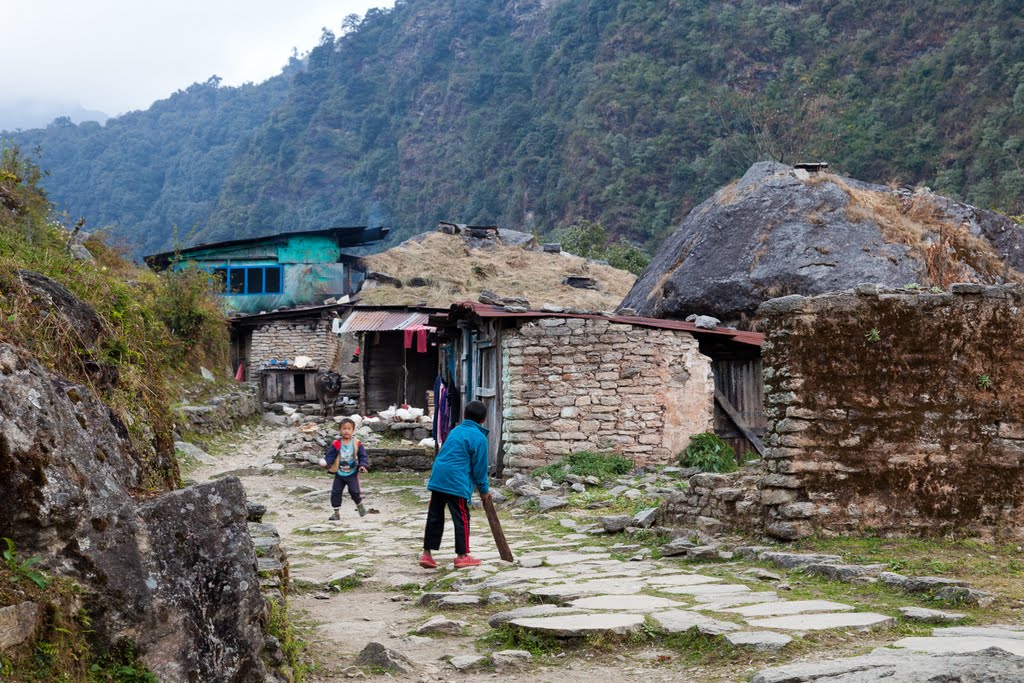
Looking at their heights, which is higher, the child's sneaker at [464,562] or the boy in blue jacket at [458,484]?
the boy in blue jacket at [458,484]

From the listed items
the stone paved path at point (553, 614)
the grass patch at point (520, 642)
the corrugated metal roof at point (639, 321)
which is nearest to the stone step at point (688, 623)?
the stone paved path at point (553, 614)

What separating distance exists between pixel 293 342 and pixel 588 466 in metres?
19.0

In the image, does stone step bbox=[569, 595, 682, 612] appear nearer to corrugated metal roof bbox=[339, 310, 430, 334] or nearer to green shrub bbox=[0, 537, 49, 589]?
green shrub bbox=[0, 537, 49, 589]

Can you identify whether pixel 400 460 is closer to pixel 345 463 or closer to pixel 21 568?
pixel 345 463

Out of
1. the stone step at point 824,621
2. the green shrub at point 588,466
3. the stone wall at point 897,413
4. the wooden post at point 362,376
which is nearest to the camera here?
the stone step at point 824,621

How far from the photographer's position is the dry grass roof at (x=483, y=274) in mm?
33344

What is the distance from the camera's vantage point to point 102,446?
4.15m

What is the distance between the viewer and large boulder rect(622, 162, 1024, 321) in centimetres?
1633

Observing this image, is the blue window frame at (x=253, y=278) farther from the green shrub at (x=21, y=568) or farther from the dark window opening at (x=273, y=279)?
the green shrub at (x=21, y=568)

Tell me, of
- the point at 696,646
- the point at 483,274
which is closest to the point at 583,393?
the point at 696,646

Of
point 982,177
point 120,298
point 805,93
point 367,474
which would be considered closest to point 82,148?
point 805,93

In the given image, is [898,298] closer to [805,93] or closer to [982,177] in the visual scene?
[982,177]

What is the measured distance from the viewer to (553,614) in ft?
17.9

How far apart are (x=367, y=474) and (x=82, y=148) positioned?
81.6 meters
